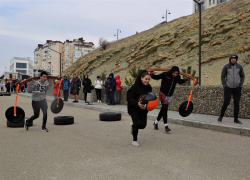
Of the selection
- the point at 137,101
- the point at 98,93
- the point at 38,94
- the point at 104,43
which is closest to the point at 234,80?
the point at 137,101

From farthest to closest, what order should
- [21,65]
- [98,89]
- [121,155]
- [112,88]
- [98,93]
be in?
[21,65] → [98,93] → [98,89] → [112,88] → [121,155]

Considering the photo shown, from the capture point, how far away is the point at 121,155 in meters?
4.50

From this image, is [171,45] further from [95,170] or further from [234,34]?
[95,170]

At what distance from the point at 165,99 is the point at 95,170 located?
3.58 meters

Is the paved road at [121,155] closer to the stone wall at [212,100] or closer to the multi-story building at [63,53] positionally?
the stone wall at [212,100]

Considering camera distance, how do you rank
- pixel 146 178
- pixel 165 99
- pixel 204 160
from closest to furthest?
pixel 146 178 < pixel 204 160 < pixel 165 99

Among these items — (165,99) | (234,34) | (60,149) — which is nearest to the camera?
(60,149)

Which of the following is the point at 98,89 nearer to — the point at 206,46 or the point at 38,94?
the point at 38,94

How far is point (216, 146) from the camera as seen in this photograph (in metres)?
5.23

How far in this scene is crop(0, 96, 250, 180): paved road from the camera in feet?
11.6

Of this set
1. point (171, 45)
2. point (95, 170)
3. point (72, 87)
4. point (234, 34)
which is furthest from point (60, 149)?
point (171, 45)

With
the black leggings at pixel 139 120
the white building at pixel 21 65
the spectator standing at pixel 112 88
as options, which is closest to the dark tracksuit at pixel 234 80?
the black leggings at pixel 139 120

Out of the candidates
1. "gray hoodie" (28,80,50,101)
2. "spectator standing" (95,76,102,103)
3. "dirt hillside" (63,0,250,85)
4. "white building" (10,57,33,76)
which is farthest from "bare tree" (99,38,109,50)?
"white building" (10,57,33,76)

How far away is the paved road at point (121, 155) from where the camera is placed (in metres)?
3.55
